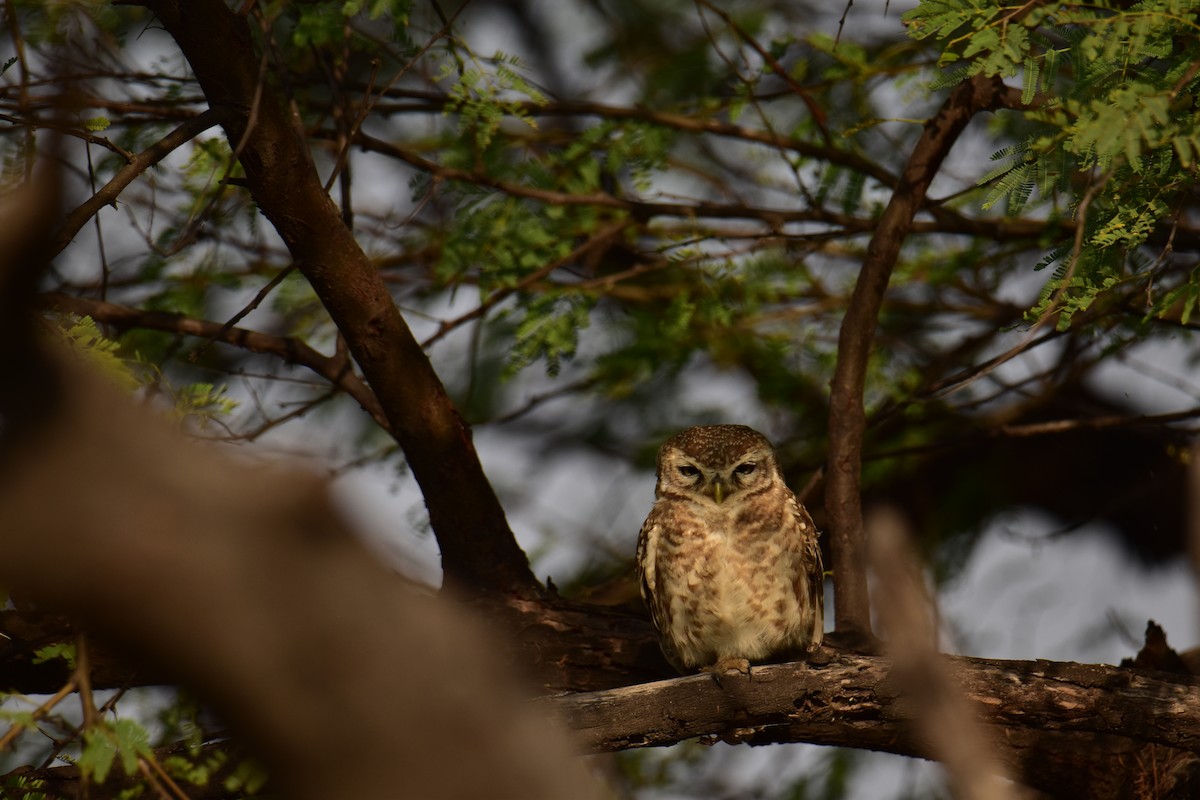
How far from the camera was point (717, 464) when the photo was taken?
4.49 metres

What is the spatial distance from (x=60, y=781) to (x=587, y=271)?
2.94 meters

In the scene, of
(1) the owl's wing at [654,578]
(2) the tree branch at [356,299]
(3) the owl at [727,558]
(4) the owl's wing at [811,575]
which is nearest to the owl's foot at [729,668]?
(3) the owl at [727,558]

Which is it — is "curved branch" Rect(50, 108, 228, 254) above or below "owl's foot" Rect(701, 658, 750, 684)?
above

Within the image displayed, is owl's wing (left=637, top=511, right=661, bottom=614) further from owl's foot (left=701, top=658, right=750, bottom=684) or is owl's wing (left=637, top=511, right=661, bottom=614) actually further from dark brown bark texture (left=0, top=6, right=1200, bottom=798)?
owl's foot (left=701, top=658, right=750, bottom=684)

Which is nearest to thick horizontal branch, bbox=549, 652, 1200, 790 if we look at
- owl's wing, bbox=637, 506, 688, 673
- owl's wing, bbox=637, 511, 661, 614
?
owl's wing, bbox=637, 506, 688, 673

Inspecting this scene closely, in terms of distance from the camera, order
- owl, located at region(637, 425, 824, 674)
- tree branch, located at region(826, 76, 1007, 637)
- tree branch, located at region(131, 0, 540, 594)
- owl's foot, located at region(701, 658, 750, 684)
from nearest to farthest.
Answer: tree branch, located at region(131, 0, 540, 594)
owl's foot, located at region(701, 658, 750, 684)
owl, located at region(637, 425, 824, 674)
tree branch, located at region(826, 76, 1007, 637)

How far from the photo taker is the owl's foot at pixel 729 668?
3.76 meters

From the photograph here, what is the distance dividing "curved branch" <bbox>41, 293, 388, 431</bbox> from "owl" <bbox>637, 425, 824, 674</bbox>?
3.53ft

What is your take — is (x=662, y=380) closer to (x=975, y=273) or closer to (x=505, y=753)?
(x=975, y=273)

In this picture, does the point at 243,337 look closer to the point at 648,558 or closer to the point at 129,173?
the point at 129,173

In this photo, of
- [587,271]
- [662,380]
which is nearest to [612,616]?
[587,271]

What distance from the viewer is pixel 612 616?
4.35 metres

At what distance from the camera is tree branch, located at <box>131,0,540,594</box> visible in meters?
3.32

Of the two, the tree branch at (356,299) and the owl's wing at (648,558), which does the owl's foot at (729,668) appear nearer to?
the owl's wing at (648,558)
